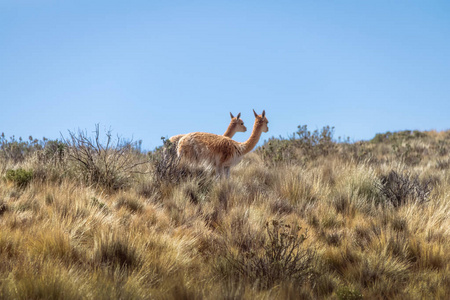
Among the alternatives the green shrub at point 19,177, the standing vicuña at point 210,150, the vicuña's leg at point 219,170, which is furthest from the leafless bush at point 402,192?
the green shrub at point 19,177

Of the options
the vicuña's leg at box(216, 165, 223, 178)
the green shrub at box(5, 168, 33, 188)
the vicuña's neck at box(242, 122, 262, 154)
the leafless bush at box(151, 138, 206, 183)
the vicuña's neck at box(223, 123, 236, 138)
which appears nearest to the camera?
the green shrub at box(5, 168, 33, 188)

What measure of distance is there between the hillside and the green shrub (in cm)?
2

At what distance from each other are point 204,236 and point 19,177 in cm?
409

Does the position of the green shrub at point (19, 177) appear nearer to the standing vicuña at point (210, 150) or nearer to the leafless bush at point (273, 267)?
the standing vicuña at point (210, 150)

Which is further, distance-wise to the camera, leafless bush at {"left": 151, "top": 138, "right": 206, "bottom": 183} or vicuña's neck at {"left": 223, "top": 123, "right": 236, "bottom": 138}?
vicuña's neck at {"left": 223, "top": 123, "right": 236, "bottom": 138}

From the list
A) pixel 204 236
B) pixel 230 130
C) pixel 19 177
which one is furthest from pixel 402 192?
pixel 19 177

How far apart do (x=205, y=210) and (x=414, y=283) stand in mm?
3178

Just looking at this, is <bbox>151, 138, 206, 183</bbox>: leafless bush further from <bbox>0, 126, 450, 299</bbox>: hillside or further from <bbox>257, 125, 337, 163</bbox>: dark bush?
<bbox>257, 125, 337, 163</bbox>: dark bush

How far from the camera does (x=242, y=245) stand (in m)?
4.50

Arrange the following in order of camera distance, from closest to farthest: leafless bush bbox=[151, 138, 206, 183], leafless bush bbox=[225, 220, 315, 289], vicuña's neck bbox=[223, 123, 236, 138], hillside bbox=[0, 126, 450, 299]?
hillside bbox=[0, 126, 450, 299], leafless bush bbox=[225, 220, 315, 289], leafless bush bbox=[151, 138, 206, 183], vicuña's neck bbox=[223, 123, 236, 138]

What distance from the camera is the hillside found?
3.37m

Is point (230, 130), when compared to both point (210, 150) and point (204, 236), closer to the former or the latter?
point (210, 150)

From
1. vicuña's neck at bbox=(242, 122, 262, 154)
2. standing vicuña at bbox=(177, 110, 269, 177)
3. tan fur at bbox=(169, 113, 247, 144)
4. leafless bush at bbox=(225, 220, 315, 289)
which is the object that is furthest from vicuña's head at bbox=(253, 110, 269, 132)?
leafless bush at bbox=(225, 220, 315, 289)

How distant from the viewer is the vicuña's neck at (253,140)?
10.1 metres
